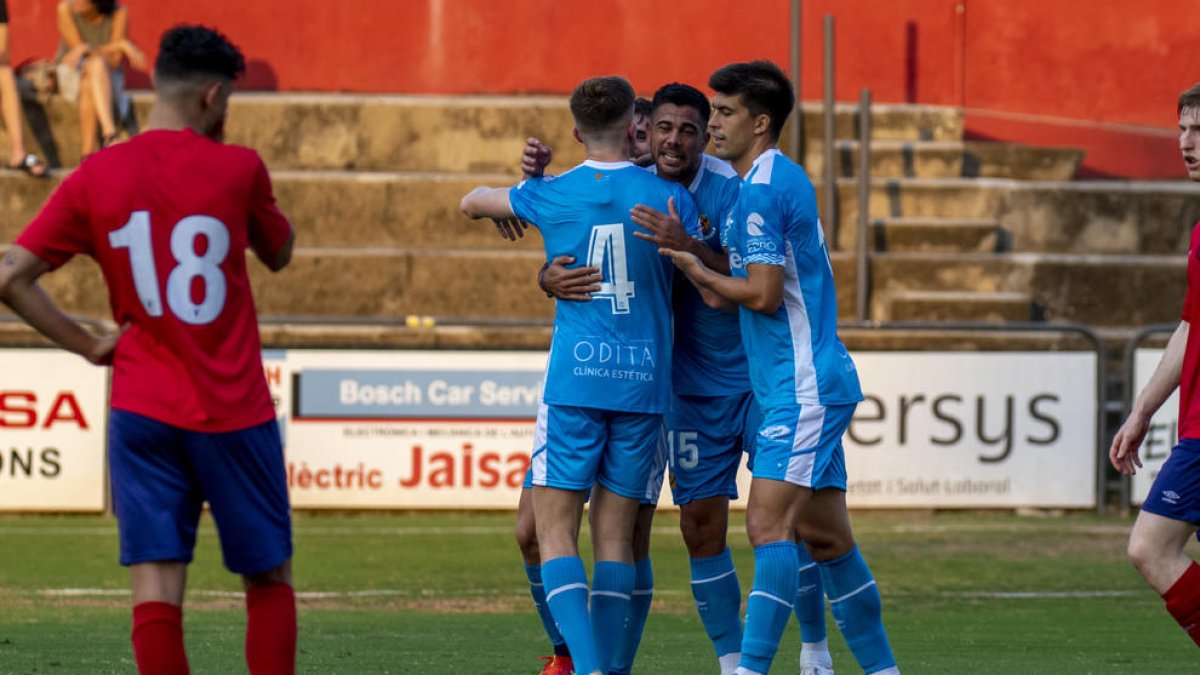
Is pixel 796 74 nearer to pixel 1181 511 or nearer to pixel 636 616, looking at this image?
pixel 636 616

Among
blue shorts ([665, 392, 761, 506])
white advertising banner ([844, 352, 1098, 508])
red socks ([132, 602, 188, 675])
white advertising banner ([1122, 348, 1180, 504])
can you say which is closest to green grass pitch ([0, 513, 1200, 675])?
white advertising banner ([844, 352, 1098, 508])

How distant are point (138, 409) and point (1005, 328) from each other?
38.2 feet

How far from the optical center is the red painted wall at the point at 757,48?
69.6 feet

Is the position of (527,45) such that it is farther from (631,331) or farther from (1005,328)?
(631,331)

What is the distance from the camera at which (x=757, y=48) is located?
21.1m

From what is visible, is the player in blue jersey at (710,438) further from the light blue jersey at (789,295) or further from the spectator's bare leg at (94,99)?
the spectator's bare leg at (94,99)

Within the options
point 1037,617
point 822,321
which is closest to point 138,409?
point 822,321

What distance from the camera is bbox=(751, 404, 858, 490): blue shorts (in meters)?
6.57

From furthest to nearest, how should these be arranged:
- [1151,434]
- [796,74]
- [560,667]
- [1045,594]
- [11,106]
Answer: [796,74]
[11,106]
[1151,434]
[1045,594]
[560,667]

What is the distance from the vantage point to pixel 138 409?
17.5ft

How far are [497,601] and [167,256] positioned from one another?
6.11m

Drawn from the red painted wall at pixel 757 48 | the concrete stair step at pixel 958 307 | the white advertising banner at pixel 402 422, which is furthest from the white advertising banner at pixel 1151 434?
the red painted wall at pixel 757 48

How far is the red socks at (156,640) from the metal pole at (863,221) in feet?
43.1

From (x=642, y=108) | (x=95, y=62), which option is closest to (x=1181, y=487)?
(x=642, y=108)
